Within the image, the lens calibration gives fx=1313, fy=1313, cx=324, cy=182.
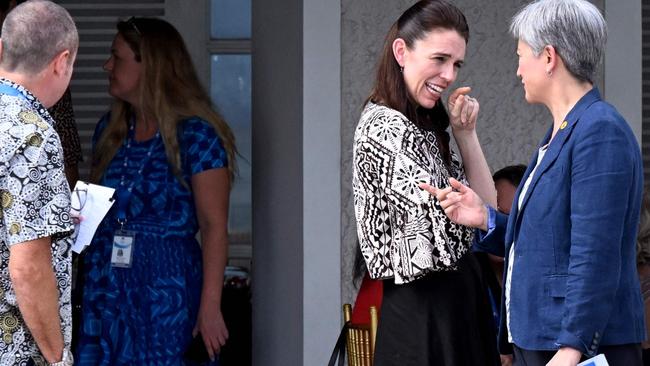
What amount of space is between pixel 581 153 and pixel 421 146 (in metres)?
0.61

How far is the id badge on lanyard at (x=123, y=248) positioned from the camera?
4.66 m

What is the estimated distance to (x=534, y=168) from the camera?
10.4ft

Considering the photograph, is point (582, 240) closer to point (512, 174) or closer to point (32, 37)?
point (32, 37)

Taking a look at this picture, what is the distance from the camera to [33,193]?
3104 millimetres

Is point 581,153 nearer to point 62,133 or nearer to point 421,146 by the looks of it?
point 421,146

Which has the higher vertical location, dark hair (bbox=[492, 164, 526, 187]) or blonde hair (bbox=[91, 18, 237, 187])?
blonde hair (bbox=[91, 18, 237, 187])

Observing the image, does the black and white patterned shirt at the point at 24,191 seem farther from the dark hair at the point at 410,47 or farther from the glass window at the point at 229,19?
the glass window at the point at 229,19

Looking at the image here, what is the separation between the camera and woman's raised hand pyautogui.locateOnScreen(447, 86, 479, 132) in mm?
3666

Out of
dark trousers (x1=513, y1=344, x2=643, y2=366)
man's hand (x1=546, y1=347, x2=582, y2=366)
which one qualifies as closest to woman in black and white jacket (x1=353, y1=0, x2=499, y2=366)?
dark trousers (x1=513, y1=344, x2=643, y2=366)

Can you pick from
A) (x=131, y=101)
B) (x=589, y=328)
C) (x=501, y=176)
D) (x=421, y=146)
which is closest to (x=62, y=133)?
(x=131, y=101)

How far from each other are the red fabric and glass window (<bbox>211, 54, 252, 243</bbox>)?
302 centimetres

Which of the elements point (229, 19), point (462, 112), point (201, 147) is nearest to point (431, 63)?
point (462, 112)

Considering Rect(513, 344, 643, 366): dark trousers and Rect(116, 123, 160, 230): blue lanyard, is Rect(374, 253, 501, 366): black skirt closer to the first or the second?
Rect(513, 344, 643, 366): dark trousers

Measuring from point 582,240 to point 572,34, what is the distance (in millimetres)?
494
